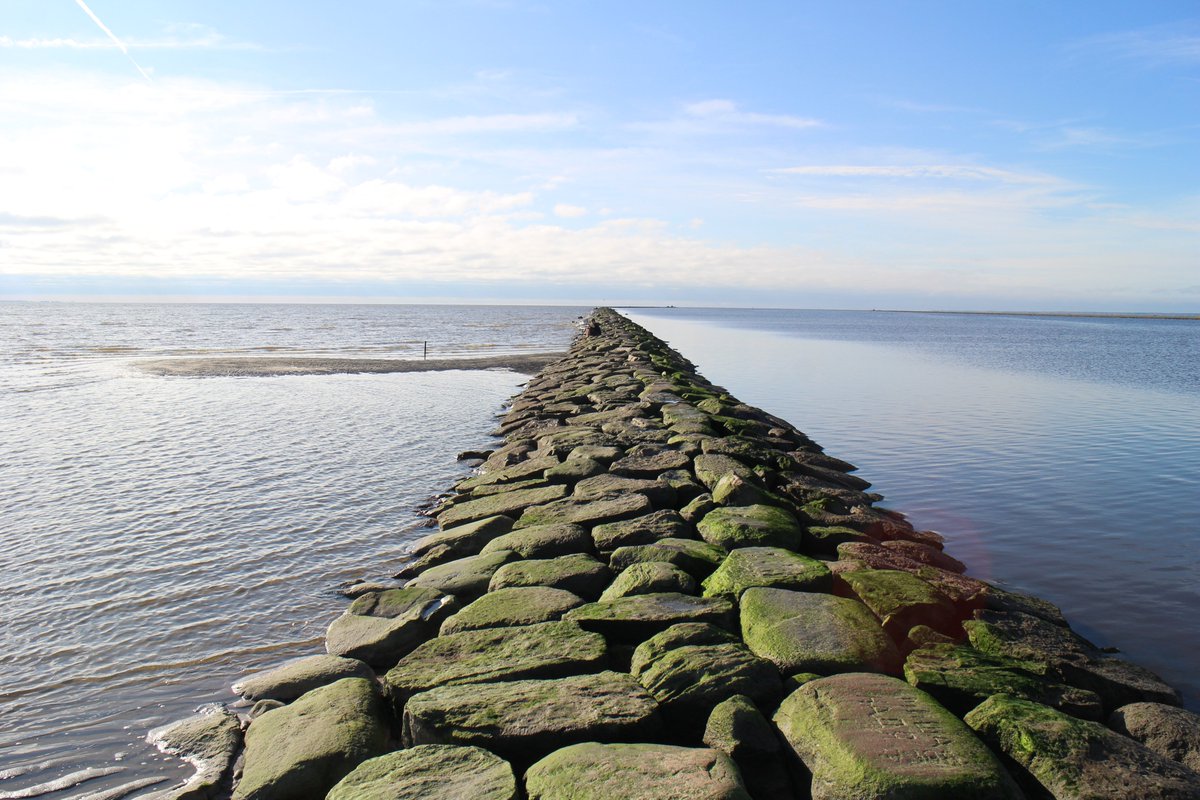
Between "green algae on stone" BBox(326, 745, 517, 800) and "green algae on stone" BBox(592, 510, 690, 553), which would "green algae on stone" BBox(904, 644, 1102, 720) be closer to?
"green algae on stone" BBox(326, 745, 517, 800)

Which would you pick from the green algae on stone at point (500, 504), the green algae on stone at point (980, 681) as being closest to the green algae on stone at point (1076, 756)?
the green algae on stone at point (980, 681)

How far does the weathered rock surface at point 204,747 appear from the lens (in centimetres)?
349

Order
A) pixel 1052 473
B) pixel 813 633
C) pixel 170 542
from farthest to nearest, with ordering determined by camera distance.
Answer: pixel 1052 473
pixel 170 542
pixel 813 633

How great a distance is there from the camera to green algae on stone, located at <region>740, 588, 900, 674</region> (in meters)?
3.77

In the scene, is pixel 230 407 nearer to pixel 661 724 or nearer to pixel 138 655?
pixel 138 655

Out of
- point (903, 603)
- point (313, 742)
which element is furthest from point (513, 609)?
point (903, 603)

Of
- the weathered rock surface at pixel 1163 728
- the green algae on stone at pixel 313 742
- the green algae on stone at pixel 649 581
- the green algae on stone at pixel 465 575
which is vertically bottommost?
the green algae on stone at pixel 313 742

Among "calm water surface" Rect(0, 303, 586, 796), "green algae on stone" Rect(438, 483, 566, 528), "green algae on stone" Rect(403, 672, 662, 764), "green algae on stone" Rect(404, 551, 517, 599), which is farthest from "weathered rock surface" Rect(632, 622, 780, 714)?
"green algae on stone" Rect(438, 483, 566, 528)

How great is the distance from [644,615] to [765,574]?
34.9 inches

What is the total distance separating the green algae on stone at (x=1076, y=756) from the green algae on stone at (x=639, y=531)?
2.75m

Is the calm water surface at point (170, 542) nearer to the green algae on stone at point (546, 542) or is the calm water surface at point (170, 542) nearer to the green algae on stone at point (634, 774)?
the green algae on stone at point (546, 542)

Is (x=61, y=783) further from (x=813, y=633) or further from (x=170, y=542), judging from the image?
(x=170, y=542)

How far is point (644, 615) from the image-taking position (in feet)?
14.0

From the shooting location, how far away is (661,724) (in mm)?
3404
